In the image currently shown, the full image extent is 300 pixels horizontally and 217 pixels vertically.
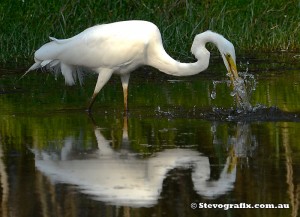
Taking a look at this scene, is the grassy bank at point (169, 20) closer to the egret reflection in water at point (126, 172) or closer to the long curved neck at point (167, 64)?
the long curved neck at point (167, 64)

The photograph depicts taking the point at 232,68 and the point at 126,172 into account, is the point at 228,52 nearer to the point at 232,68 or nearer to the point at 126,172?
the point at 232,68

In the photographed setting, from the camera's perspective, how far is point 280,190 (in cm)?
686

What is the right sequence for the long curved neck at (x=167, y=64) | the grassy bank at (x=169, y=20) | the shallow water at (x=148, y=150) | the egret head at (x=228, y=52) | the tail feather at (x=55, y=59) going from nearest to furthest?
the shallow water at (x=148, y=150) < the egret head at (x=228, y=52) < the long curved neck at (x=167, y=64) < the tail feather at (x=55, y=59) < the grassy bank at (x=169, y=20)

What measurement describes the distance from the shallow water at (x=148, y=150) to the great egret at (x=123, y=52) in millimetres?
408

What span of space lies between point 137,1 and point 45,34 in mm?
2336

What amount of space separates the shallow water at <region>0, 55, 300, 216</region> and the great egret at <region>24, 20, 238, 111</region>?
1.34 ft

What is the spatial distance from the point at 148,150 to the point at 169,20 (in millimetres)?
9445

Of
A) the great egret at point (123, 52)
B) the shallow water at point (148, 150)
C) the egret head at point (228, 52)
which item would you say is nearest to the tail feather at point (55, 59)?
the great egret at point (123, 52)

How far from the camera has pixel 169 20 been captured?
17.8 m

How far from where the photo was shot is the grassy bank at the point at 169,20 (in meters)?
16.5

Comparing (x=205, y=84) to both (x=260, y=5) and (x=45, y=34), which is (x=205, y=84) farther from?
(x=260, y=5)

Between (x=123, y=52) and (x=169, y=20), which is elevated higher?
(x=169, y=20)

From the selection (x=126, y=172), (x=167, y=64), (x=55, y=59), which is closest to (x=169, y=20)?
(x=55, y=59)

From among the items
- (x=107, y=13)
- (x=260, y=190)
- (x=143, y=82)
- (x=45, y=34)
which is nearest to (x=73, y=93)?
(x=143, y=82)
